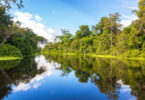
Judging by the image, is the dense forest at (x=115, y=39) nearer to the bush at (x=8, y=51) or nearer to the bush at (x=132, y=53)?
the bush at (x=132, y=53)

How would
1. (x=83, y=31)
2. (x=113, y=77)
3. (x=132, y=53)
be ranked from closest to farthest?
1. (x=113, y=77)
2. (x=132, y=53)
3. (x=83, y=31)

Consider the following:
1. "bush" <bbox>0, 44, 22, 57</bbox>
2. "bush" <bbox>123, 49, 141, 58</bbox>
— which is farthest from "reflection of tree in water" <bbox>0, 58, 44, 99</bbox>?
"bush" <bbox>123, 49, 141, 58</bbox>

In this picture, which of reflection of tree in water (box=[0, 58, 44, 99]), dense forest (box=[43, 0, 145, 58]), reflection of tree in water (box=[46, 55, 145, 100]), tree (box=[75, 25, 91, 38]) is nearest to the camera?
reflection of tree in water (box=[46, 55, 145, 100])

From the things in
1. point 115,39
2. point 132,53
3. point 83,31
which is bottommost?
point 132,53

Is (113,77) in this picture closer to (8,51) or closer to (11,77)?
(11,77)

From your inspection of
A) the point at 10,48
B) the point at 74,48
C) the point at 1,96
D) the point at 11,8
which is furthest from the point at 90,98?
the point at 74,48

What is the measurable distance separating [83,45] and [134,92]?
53683 millimetres

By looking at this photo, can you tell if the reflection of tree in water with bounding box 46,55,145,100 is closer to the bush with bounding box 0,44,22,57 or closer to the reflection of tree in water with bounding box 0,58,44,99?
the reflection of tree in water with bounding box 0,58,44,99

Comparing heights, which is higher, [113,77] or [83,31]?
[83,31]

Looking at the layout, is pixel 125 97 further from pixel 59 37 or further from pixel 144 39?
pixel 59 37

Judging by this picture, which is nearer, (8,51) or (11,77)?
(11,77)

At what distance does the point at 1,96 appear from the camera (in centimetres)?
581

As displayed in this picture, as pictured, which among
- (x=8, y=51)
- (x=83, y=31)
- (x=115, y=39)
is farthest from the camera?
(x=83, y=31)

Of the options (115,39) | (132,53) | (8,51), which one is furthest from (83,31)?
(8,51)
